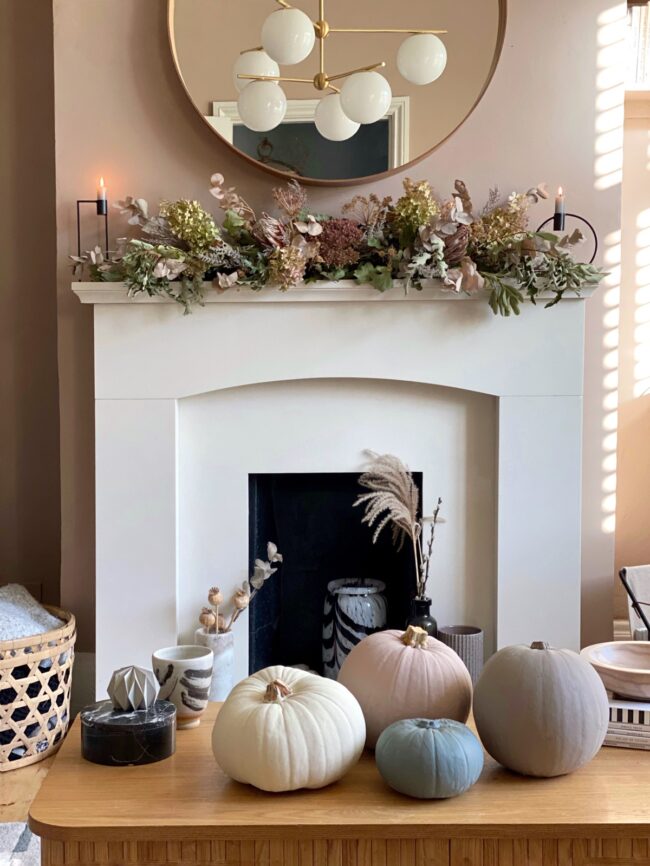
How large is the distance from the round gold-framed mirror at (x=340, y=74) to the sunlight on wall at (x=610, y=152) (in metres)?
0.37

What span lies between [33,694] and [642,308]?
101 inches

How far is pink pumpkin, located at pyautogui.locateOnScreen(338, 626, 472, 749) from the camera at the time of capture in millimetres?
1439

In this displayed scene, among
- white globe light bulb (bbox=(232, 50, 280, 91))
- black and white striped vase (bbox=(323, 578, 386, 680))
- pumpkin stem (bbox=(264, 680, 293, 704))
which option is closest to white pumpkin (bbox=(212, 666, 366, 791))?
pumpkin stem (bbox=(264, 680, 293, 704))

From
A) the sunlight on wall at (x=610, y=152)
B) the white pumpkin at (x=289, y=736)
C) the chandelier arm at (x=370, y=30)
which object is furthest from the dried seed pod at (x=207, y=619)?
the chandelier arm at (x=370, y=30)

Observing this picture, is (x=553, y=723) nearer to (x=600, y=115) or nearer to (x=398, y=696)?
(x=398, y=696)

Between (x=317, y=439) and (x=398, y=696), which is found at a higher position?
(x=317, y=439)

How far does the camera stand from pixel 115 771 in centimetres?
137

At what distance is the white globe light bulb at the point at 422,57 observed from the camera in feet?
8.75

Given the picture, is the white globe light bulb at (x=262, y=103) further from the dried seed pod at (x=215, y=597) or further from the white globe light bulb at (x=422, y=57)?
the dried seed pod at (x=215, y=597)

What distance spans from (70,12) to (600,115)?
181 cm

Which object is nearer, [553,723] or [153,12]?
[553,723]

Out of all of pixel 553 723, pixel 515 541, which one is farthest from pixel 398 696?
pixel 515 541

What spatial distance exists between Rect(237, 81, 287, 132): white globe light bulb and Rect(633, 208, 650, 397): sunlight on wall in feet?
4.93

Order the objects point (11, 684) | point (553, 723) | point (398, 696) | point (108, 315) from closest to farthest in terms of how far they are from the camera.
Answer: point (553, 723), point (398, 696), point (11, 684), point (108, 315)
